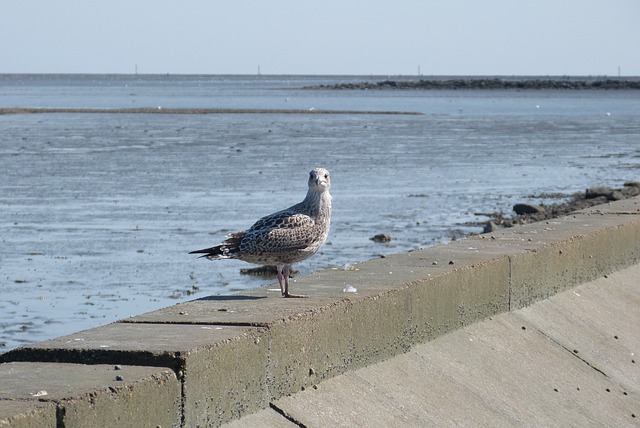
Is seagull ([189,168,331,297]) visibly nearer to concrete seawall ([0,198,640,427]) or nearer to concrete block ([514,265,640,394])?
concrete seawall ([0,198,640,427])

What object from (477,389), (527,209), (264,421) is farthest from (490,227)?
(264,421)

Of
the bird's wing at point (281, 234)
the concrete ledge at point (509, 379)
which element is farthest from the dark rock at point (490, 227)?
the bird's wing at point (281, 234)

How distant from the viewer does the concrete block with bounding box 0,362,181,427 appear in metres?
4.14

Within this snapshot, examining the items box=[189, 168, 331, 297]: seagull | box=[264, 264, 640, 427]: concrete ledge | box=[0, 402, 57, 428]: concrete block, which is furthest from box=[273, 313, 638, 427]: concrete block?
box=[0, 402, 57, 428]: concrete block

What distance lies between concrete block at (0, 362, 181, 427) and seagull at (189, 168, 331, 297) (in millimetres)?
1526

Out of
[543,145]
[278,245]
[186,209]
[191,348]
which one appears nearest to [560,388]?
[278,245]

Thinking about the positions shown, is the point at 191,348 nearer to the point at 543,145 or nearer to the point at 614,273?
the point at 614,273

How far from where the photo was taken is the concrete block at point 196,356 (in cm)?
480

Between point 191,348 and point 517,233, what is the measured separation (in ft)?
15.1

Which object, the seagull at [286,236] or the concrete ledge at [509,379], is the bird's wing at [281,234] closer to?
the seagull at [286,236]

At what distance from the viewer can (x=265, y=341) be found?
535 cm

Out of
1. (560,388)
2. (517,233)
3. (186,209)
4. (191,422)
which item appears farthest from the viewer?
(186,209)

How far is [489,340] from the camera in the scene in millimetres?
7219

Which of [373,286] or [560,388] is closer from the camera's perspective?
[373,286]
